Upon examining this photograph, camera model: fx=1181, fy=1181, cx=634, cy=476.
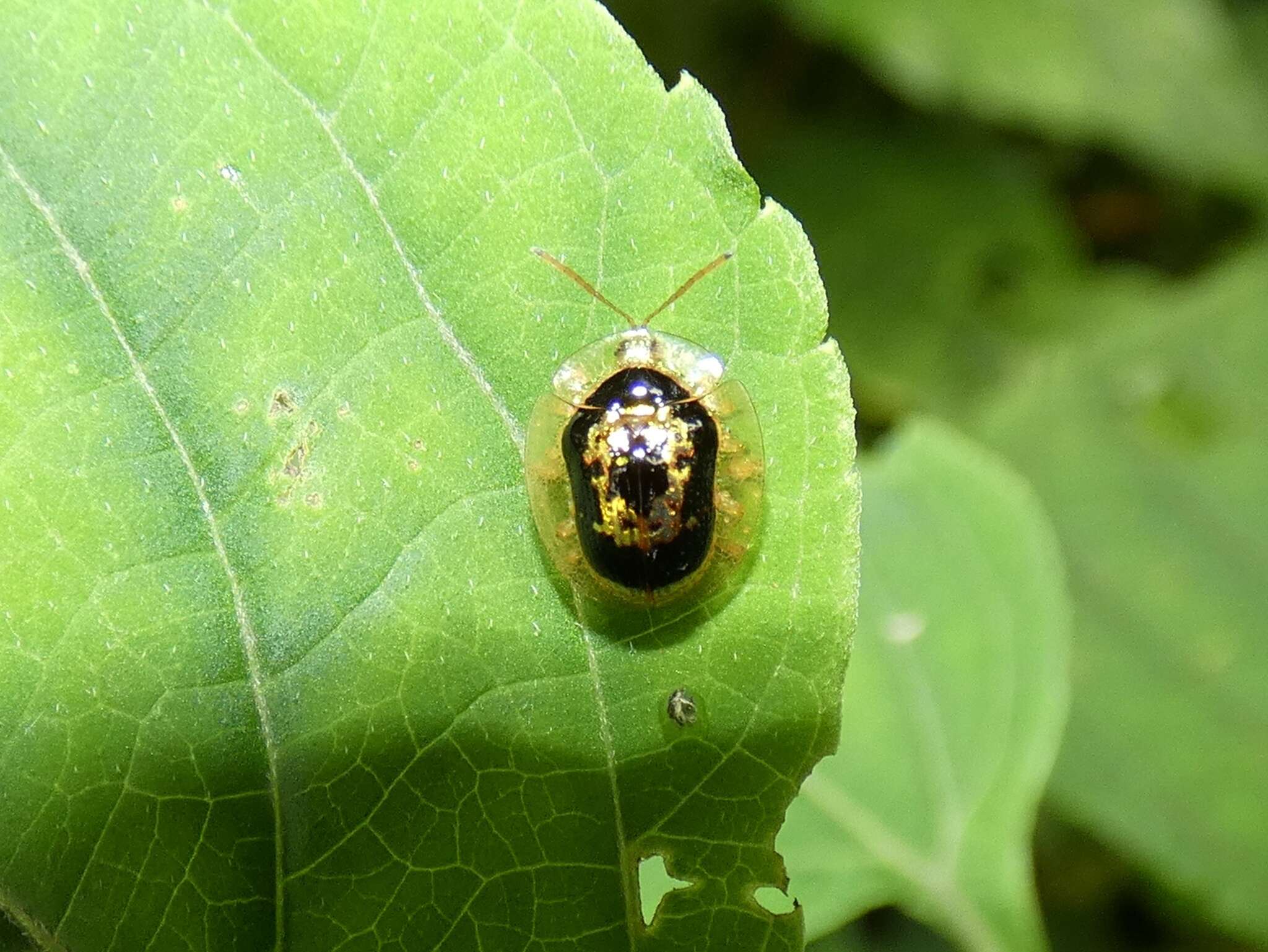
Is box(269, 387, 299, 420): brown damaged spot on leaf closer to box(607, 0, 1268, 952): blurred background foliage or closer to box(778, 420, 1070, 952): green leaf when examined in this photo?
box(778, 420, 1070, 952): green leaf

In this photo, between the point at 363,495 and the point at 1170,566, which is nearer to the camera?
the point at 363,495

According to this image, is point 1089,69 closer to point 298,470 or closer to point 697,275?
point 697,275

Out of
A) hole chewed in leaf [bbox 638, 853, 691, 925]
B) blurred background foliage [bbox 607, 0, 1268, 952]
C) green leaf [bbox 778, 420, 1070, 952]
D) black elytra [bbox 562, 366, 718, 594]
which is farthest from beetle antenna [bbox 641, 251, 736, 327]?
blurred background foliage [bbox 607, 0, 1268, 952]

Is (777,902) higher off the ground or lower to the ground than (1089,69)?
lower

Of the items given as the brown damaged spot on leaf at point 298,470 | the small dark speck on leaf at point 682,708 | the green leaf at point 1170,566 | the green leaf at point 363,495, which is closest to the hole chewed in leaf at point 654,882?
the green leaf at point 363,495

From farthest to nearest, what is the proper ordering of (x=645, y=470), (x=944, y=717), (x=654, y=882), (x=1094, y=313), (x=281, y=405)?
(x=1094, y=313)
(x=944, y=717)
(x=645, y=470)
(x=654, y=882)
(x=281, y=405)

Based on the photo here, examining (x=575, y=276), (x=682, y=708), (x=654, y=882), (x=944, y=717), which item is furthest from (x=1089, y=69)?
(x=654, y=882)

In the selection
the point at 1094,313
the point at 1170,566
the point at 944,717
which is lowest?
the point at 944,717
